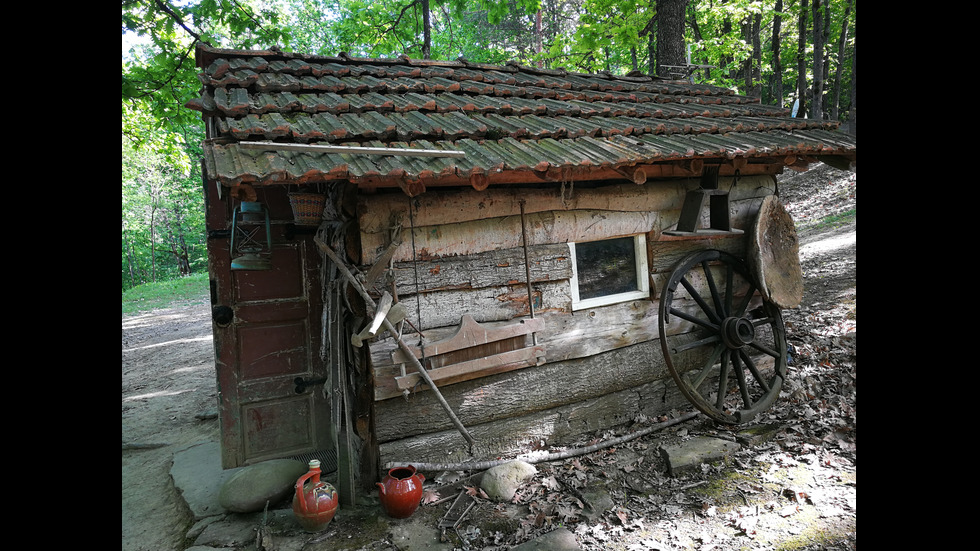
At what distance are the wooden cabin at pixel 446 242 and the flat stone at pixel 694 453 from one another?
1.94 ft

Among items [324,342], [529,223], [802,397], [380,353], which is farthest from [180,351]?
[802,397]

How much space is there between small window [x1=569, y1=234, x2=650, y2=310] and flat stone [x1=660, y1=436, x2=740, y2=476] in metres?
1.42

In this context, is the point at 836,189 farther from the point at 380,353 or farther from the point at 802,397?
the point at 380,353

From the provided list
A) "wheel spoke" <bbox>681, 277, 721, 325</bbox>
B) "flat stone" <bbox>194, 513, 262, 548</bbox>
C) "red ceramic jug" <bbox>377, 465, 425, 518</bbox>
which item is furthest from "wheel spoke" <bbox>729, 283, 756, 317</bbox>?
"flat stone" <bbox>194, 513, 262, 548</bbox>

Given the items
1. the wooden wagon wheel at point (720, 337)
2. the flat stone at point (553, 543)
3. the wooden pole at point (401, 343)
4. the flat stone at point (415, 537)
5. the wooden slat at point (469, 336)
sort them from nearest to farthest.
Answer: the flat stone at point (553, 543), the flat stone at point (415, 537), the wooden pole at point (401, 343), the wooden slat at point (469, 336), the wooden wagon wheel at point (720, 337)

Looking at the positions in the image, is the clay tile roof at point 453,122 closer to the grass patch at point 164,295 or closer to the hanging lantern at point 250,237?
the hanging lantern at point 250,237

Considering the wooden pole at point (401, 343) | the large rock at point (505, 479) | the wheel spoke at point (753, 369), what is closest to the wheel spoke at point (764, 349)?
the wheel spoke at point (753, 369)

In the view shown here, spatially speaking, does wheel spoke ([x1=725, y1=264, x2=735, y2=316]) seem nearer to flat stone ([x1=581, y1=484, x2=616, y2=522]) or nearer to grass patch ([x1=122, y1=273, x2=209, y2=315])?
flat stone ([x1=581, y1=484, x2=616, y2=522])

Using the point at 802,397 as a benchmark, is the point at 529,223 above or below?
above

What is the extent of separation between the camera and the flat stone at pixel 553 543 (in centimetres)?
342

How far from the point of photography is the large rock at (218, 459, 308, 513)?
407 centimetres

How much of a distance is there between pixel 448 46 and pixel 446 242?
580 inches
